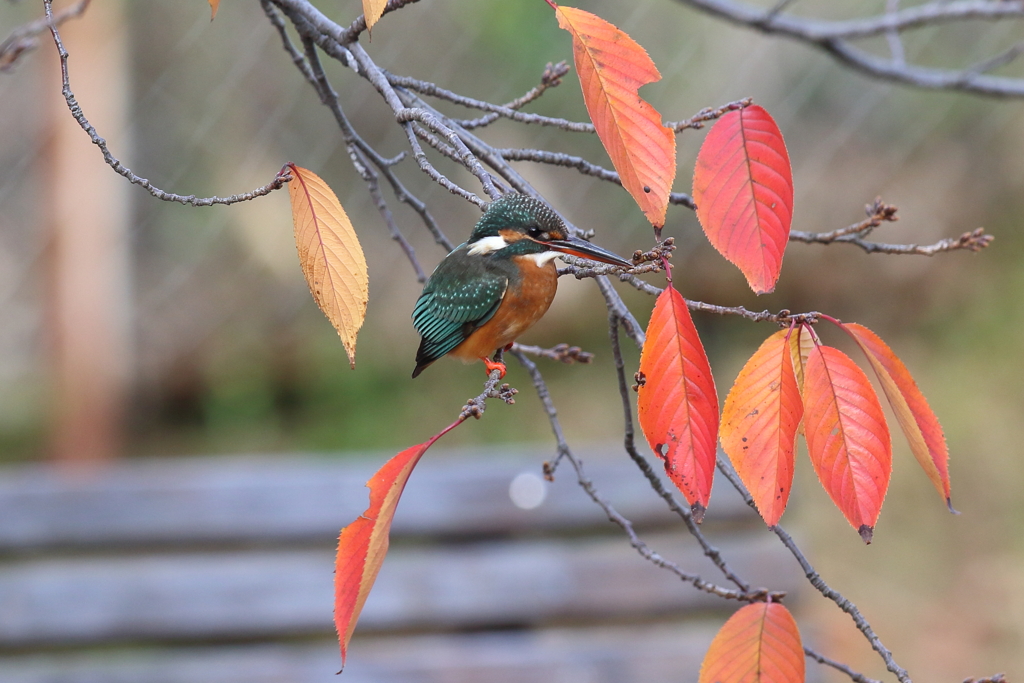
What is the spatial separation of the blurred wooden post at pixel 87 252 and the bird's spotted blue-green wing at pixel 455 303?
7.10 ft

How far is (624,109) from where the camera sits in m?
0.79

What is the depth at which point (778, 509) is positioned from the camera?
0.71 m

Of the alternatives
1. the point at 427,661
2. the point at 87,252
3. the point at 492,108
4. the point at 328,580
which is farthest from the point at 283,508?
the point at 492,108

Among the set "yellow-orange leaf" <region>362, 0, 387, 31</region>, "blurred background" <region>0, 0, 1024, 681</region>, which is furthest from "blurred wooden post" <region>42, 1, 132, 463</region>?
"yellow-orange leaf" <region>362, 0, 387, 31</region>

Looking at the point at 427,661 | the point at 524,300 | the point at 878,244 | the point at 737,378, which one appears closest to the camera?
the point at 737,378

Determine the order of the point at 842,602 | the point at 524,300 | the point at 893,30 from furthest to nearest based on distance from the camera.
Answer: the point at 893,30 < the point at 524,300 < the point at 842,602

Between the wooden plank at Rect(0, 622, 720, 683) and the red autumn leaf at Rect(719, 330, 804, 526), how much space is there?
1964 mm

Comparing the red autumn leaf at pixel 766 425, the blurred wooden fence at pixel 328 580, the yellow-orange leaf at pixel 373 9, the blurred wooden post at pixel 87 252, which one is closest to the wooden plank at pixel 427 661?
the blurred wooden fence at pixel 328 580

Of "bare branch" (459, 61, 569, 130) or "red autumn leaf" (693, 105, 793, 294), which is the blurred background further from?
"red autumn leaf" (693, 105, 793, 294)

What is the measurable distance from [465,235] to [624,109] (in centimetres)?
294

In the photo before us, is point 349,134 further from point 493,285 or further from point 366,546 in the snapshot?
point 366,546

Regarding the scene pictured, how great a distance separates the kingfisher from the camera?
3.68 ft

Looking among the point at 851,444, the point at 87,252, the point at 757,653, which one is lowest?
the point at 757,653

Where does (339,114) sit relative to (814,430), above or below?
above
